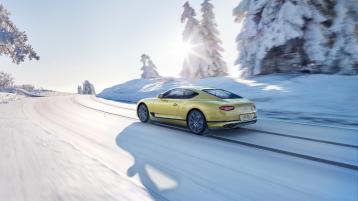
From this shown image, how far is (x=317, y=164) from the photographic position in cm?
548

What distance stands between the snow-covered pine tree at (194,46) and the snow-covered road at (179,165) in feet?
98.9

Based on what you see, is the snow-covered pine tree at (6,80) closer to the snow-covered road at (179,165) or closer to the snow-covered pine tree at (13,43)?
the snow-covered pine tree at (13,43)

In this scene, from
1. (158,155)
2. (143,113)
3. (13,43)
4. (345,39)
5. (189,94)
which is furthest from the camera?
(13,43)

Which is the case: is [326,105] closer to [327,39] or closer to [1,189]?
[327,39]

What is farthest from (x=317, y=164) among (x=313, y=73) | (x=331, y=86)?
(x=313, y=73)

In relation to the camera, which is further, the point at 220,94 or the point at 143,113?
the point at 143,113

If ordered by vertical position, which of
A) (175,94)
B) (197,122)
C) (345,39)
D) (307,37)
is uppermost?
(307,37)

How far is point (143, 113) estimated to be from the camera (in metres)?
11.2

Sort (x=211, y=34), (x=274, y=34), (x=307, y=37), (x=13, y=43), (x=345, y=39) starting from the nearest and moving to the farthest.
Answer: (x=345, y=39)
(x=307, y=37)
(x=274, y=34)
(x=13, y=43)
(x=211, y=34)

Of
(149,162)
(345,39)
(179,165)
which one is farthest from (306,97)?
(149,162)

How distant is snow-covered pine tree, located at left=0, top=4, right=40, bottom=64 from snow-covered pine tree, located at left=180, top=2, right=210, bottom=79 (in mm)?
17491

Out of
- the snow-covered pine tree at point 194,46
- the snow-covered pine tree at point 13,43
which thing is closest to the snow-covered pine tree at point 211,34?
the snow-covered pine tree at point 194,46

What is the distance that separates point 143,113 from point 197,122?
9.83 feet

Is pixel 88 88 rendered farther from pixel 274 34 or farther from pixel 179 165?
pixel 179 165
